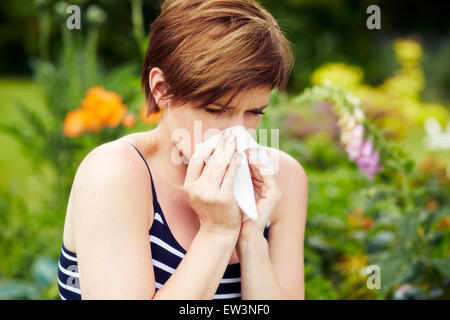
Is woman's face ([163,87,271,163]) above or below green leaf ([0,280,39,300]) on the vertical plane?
above

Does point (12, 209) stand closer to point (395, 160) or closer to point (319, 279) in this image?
point (319, 279)

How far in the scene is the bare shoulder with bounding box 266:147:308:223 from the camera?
1.56 m

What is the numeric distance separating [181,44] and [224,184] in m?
0.37

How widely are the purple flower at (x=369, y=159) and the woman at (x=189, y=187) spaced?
734 mm

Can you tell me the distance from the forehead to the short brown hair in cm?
1

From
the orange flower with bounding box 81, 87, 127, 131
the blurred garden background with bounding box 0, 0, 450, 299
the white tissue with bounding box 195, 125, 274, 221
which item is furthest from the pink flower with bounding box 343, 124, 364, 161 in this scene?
the orange flower with bounding box 81, 87, 127, 131

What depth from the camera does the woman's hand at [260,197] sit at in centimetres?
133

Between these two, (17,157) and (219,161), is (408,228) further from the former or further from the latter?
(17,157)

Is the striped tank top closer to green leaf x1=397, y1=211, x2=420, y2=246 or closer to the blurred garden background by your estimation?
the blurred garden background

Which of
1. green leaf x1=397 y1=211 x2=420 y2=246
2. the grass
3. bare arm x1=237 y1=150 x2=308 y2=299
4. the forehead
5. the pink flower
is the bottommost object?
the grass

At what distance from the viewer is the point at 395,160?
1893mm

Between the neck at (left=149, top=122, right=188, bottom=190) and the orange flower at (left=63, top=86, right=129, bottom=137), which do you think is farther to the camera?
the orange flower at (left=63, top=86, right=129, bottom=137)
